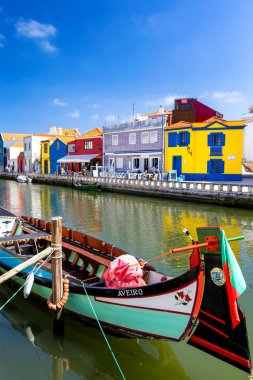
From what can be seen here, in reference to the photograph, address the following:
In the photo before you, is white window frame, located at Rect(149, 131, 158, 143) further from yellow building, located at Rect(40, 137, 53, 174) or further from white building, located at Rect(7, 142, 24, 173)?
white building, located at Rect(7, 142, 24, 173)

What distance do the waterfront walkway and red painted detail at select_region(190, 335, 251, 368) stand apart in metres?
20.5

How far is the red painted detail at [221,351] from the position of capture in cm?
497

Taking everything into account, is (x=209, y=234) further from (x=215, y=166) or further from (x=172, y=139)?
(x=172, y=139)

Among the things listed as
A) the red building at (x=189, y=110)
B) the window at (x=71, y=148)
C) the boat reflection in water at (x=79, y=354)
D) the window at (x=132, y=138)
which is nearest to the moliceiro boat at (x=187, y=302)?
the boat reflection in water at (x=79, y=354)

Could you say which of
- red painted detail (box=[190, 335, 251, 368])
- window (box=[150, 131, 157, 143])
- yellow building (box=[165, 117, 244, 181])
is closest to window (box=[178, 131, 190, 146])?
yellow building (box=[165, 117, 244, 181])

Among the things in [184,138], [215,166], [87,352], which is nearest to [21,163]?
[184,138]

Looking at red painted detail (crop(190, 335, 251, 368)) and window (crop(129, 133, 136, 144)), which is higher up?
window (crop(129, 133, 136, 144))

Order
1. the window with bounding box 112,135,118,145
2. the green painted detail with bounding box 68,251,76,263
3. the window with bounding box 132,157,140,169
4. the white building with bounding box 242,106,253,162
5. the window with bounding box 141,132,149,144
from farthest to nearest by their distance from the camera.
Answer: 1. the white building with bounding box 242,106,253,162
2. the window with bounding box 112,135,118,145
3. the window with bounding box 132,157,140,169
4. the window with bounding box 141,132,149,144
5. the green painted detail with bounding box 68,251,76,263

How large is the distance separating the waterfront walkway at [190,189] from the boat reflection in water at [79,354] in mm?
20030

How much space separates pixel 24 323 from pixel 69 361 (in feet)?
6.01

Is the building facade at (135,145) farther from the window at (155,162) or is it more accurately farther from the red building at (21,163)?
the red building at (21,163)

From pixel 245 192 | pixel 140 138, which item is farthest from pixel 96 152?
pixel 245 192

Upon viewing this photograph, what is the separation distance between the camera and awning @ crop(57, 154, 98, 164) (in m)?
47.9

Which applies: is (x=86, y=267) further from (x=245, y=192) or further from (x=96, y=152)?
(x=96, y=152)
